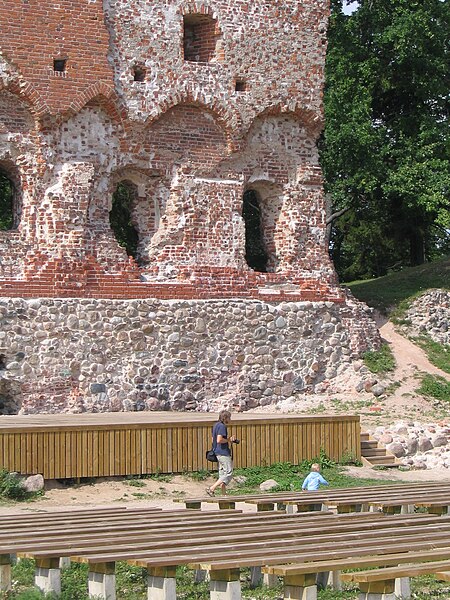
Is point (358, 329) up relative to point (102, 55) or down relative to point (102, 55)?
down

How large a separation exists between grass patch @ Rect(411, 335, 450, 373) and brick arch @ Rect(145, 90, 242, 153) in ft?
17.5

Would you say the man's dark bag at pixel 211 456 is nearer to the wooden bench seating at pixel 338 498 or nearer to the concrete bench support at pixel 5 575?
the wooden bench seating at pixel 338 498

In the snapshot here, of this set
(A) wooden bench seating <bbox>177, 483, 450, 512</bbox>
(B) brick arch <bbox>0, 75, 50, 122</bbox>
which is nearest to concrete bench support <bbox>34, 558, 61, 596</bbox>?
(A) wooden bench seating <bbox>177, 483, 450, 512</bbox>

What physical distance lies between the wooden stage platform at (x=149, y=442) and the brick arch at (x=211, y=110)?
5.62 metres

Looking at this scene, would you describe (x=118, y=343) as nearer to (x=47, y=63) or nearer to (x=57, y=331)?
(x=57, y=331)

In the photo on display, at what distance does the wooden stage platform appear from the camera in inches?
680

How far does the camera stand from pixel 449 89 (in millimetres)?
30234

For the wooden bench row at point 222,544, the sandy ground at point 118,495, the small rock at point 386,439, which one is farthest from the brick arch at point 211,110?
the wooden bench row at point 222,544

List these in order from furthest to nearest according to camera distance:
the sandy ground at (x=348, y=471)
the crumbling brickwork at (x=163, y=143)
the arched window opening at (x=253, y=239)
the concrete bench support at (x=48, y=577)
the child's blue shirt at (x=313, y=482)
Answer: the arched window opening at (x=253, y=239) → the crumbling brickwork at (x=163, y=143) → the sandy ground at (x=348, y=471) → the child's blue shirt at (x=313, y=482) → the concrete bench support at (x=48, y=577)

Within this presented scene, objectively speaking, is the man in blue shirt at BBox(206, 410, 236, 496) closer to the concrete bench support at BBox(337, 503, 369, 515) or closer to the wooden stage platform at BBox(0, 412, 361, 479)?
the wooden stage platform at BBox(0, 412, 361, 479)

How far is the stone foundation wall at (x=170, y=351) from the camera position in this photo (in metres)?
21.1

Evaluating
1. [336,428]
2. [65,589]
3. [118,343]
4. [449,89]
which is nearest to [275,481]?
[336,428]

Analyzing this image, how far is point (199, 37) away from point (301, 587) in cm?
1624

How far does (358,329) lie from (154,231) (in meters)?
4.23
